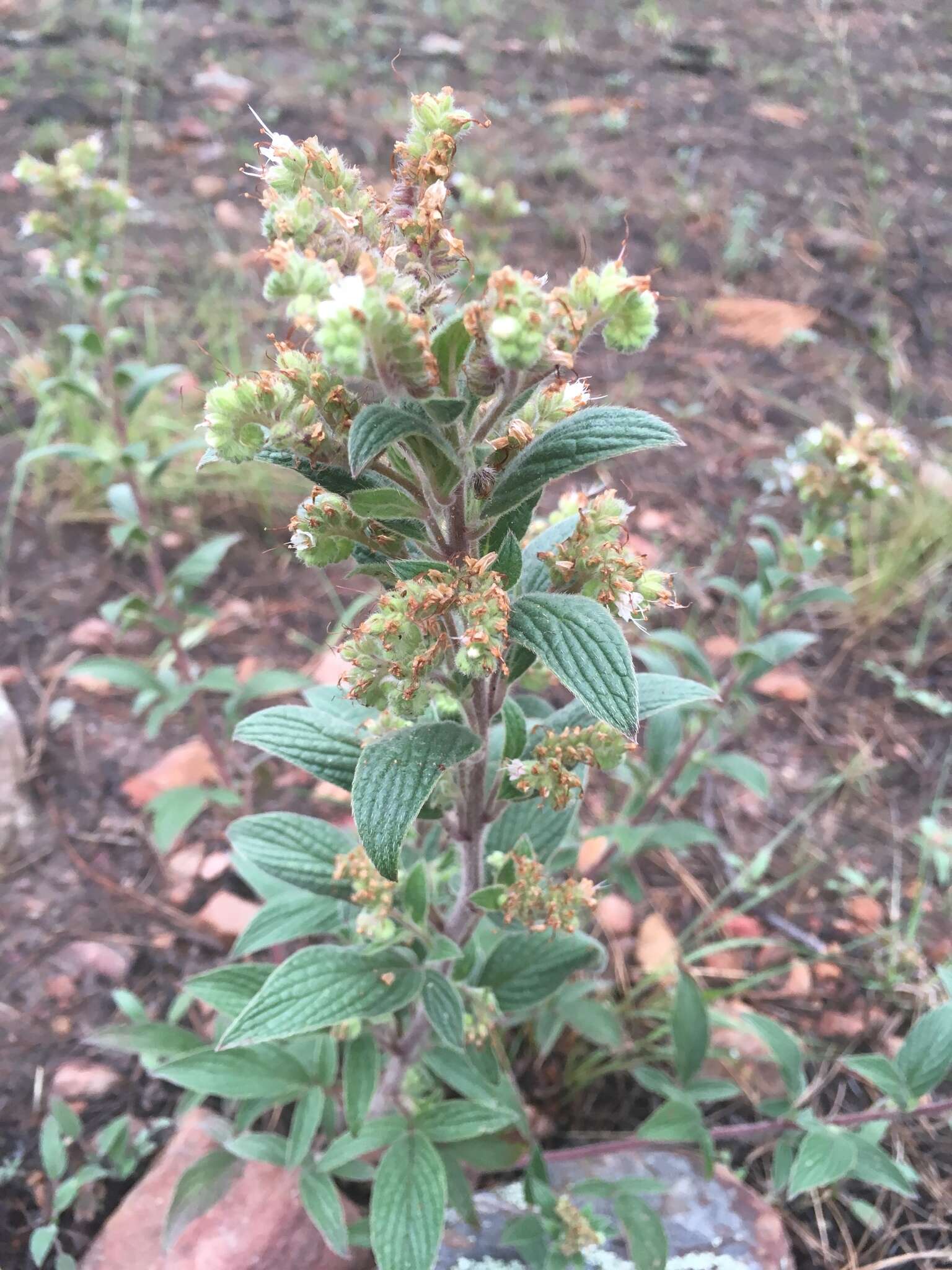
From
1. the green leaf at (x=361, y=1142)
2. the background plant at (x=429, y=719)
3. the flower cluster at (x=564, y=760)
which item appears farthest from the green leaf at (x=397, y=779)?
the green leaf at (x=361, y=1142)

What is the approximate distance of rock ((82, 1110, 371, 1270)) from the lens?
6.10ft

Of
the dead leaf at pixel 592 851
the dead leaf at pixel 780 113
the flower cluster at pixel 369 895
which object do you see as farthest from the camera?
the dead leaf at pixel 780 113

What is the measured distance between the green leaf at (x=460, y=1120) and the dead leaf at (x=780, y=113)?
21.9 ft

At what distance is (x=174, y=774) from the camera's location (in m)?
2.90

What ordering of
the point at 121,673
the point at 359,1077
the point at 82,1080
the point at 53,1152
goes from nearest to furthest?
the point at 359,1077 → the point at 53,1152 → the point at 82,1080 → the point at 121,673

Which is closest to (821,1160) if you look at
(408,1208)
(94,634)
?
(408,1208)

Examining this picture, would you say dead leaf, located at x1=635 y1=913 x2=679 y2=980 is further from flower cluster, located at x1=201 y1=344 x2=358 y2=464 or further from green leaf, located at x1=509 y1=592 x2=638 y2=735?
flower cluster, located at x1=201 y1=344 x2=358 y2=464

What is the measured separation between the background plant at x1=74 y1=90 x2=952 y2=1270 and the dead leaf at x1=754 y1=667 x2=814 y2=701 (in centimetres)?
145

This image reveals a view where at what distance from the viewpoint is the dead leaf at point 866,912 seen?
271 centimetres

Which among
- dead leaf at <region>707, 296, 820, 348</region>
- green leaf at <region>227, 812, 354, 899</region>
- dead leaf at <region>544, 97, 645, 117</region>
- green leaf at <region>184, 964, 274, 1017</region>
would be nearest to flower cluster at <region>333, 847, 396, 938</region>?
green leaf at <region>227, 812, 354, 899</region>

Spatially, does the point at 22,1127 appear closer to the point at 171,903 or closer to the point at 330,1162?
the point at 171,903

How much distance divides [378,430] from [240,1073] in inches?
56.0

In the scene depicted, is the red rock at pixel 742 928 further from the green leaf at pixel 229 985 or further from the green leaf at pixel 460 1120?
the green leaf at pixel 229 985

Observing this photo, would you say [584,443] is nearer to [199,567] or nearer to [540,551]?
[540,551]
